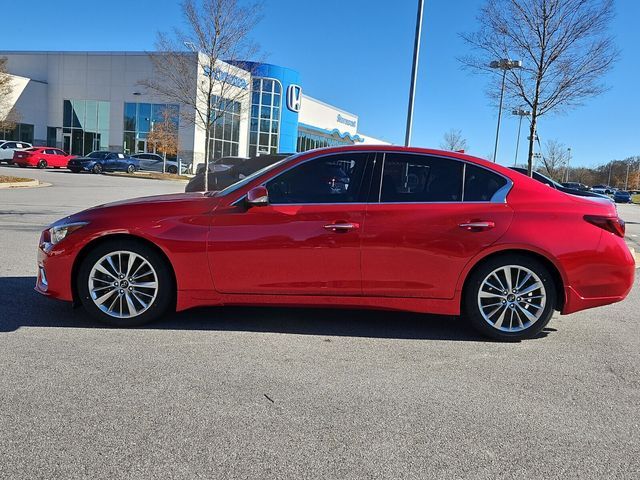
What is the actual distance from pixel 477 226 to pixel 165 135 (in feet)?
134

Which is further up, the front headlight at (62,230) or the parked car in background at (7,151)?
the parked car in background at (7,151)

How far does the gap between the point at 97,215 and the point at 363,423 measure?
2.97m

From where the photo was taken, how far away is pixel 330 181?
15.8 ft

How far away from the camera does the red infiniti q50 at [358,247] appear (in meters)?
4.70

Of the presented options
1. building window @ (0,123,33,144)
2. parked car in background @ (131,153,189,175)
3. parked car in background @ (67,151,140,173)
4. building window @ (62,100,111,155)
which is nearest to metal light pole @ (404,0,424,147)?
parked car in background @ (67,151,140,173)

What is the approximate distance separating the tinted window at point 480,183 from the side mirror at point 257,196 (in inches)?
68.5

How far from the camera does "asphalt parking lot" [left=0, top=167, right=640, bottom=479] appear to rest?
2.81m

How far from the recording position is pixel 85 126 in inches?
1935

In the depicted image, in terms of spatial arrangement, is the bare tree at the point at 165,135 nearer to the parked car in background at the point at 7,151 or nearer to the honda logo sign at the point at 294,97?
the parked car in background at the point at 7,151

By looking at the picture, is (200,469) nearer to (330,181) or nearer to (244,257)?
(244,257)

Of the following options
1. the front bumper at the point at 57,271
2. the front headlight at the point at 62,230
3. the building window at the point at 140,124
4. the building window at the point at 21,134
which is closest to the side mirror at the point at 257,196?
the front headlight at the point at 62,230

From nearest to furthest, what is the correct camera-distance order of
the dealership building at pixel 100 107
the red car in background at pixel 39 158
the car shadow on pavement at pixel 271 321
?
the car shadow on pavement at pixel 271 321 < the red car in background at pixel 39 158 < the dealership building at pixel 100 107

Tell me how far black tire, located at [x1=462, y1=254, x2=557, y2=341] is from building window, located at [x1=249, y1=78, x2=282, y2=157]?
50141mm

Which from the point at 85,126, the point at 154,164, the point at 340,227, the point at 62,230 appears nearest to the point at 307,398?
the point at 340,227
